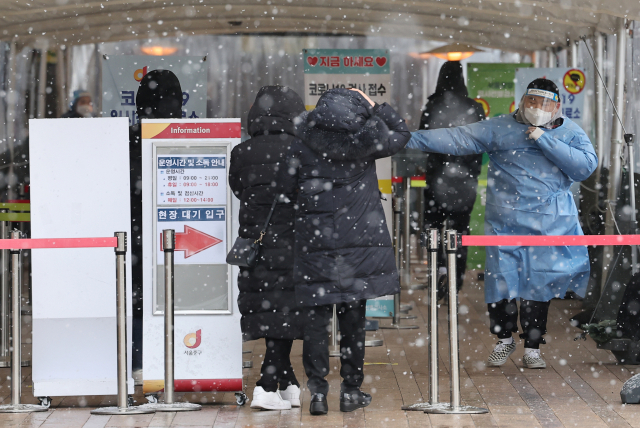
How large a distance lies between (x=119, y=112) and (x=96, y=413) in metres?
4.35

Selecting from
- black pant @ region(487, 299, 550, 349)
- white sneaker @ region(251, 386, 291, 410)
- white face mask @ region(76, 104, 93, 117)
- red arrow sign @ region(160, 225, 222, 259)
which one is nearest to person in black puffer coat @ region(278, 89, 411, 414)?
white sneaker @ region(251, 386, 291, 410)

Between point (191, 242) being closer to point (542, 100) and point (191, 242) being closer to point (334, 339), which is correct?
point (334, 339)

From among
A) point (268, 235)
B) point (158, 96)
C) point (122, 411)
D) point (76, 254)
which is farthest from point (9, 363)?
point (268, 235)

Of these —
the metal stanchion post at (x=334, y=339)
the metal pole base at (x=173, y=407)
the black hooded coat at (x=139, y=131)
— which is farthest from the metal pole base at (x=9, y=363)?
the metal stanchion post at (x=334, y=339)

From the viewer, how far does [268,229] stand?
476 cm

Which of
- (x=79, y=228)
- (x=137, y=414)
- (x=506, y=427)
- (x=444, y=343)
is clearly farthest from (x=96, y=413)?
(x=444, y=343)

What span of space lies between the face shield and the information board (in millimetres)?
1981

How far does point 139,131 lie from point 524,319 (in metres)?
2.86

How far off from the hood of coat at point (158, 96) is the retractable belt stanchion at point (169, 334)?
3.65 ft

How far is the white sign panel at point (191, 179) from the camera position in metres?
4.95

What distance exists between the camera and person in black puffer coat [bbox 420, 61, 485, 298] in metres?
7.85

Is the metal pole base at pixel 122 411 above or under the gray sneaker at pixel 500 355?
under

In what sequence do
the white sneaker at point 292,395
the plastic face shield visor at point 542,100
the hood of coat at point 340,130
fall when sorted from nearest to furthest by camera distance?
the hood of coat at point 340,130 → the white sneaker at point 292,395 → the plastic face shield visor at point 542,100

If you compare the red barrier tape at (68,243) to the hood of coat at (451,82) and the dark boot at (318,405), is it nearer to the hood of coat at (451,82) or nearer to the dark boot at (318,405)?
the dark boot at (318,405)
